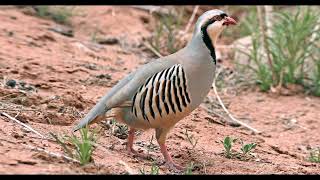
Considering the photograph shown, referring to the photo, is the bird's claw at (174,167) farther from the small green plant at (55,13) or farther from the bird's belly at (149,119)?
the small green plant at (55,13)

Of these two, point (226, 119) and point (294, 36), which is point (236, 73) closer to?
point (294, 36)

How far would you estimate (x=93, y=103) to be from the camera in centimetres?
562

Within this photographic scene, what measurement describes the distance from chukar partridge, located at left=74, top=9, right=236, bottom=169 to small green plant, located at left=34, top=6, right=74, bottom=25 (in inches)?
164

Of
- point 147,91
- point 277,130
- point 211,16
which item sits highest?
point 211,16

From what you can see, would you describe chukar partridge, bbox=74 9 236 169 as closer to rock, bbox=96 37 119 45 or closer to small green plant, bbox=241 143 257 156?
small green plant, bbox=241 143 257 156

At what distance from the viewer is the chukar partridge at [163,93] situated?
14.4 ft

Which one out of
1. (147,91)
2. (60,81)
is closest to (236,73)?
(60,81)

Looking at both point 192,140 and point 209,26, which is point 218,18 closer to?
point 209,26

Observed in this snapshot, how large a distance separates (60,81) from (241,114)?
173 centimetres

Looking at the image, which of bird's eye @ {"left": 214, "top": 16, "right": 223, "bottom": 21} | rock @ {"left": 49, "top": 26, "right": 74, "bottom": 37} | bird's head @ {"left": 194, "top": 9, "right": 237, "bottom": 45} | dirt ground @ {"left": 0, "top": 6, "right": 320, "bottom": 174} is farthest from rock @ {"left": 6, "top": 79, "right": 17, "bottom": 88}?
rock @ {"left": 49, "top": 26, "right": 74, "bottom": 37}

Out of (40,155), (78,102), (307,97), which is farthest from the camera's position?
(307,97)

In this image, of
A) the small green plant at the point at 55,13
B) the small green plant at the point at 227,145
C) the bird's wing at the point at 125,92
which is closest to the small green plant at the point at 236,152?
the small green plant at the point at 227,145

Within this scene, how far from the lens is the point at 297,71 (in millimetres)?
7516

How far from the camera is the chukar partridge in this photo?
4.38 meters
